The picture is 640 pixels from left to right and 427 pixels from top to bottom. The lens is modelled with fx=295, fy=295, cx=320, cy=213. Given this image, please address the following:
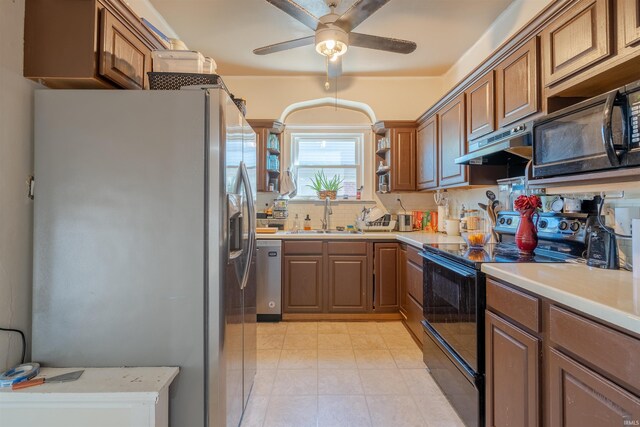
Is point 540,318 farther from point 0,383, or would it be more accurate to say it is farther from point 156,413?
point 0,383

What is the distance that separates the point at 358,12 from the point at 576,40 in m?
1.24

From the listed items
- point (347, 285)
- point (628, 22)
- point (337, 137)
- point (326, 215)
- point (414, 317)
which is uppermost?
point (337, 137)

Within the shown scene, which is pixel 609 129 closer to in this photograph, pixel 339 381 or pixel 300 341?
pixel 339 381

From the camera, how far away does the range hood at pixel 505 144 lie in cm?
171

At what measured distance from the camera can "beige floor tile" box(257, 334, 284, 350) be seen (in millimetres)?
2559

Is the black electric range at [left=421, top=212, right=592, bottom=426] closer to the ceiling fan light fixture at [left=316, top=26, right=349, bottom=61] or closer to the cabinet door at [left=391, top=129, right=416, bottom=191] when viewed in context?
the cabinet door at [left=391, top=129, right=416, bottom=191]

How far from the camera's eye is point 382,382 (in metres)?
2.05

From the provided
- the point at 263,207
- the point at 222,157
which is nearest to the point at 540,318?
the point at 222,157

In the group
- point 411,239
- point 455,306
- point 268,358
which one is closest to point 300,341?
point 268,358

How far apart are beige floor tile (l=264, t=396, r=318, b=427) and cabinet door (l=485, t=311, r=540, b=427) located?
939 mm

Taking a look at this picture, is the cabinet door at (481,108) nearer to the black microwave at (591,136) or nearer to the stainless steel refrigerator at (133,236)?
the black microwave at (591,136)

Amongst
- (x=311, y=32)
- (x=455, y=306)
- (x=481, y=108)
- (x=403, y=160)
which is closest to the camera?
(x=455, y=306)

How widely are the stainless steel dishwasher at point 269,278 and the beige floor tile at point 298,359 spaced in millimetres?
671

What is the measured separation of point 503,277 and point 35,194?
209 cm
